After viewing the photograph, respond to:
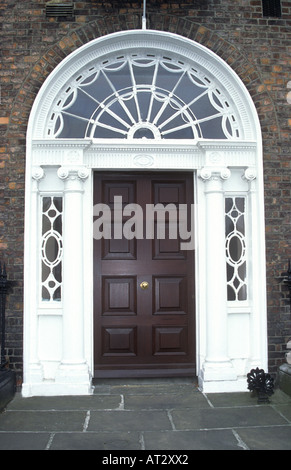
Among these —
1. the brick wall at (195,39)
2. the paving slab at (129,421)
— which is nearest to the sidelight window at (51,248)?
the brick wall at (195,39)

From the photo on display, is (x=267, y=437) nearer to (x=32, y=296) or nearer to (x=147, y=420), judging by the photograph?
(x=147, y=420)

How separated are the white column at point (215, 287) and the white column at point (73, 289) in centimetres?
144

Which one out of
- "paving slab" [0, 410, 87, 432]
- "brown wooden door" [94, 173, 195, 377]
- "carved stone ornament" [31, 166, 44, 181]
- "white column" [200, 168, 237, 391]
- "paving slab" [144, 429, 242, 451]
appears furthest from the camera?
"brown wooden door" [94, 173, 195, 377]

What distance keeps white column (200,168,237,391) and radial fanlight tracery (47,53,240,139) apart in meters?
0.68

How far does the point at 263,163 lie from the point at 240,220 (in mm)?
744

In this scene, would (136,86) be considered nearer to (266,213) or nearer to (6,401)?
(266,213)

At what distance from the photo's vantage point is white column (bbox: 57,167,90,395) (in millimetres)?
4992

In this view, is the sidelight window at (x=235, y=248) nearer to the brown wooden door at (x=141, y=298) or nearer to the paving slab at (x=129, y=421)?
the brown wooden door at (x=141, y=298)

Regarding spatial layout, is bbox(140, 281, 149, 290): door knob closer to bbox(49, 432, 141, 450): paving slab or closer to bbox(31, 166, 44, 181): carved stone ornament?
bbox(31, 166, 44, 181): carved stone ornament

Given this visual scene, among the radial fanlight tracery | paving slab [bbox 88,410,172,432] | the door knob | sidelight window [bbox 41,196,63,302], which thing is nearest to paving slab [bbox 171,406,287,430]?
paving slab [bbox 88,410,172,432]

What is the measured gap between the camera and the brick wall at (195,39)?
17.0ft

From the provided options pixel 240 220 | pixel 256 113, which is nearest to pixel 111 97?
pixel 256 113

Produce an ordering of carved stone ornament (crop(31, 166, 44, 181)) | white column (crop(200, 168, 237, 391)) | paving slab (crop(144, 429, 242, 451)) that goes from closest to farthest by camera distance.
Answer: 1. paving slab (crop(144, 429, 242, 451))
2. white column (crop(200, 168, 237, 391))
3. carved stone ornament (crop(31, 166, 44, 181))

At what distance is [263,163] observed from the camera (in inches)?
211
